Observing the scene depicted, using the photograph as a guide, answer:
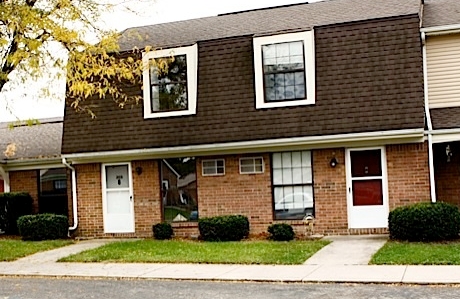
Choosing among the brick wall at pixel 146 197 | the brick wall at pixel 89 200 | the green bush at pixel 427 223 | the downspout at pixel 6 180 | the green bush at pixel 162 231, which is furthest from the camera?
the downspout at pixel 6 180

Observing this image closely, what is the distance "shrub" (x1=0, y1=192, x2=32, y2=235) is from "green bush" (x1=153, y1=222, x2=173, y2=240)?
5.43 meters

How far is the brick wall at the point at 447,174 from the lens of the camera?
15.7 metres

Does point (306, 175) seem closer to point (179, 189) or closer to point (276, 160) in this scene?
point (276, 160)

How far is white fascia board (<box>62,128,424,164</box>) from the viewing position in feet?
47.4

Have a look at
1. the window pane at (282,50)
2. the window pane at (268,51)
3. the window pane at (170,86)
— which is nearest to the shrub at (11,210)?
the window pane at (170,86)

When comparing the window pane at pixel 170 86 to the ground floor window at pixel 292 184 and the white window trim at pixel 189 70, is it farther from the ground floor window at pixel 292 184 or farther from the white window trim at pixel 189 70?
the ground floor window at pixel 292 184

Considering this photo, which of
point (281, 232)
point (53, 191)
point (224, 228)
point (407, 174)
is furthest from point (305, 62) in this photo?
point (53, 191)

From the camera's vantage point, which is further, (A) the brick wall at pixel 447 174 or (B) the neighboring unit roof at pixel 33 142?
(B) the neighboring unit roof at pixel 33 142

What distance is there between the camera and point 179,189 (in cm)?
1672

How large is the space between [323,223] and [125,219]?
215 inches

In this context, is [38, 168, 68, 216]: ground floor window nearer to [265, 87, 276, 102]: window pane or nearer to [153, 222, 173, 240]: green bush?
[153, 222, 173, 240]: green bush

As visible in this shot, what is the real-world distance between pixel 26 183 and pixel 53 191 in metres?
1.02

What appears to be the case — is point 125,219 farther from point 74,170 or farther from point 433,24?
point 433,24

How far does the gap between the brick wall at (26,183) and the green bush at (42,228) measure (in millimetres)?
2762
